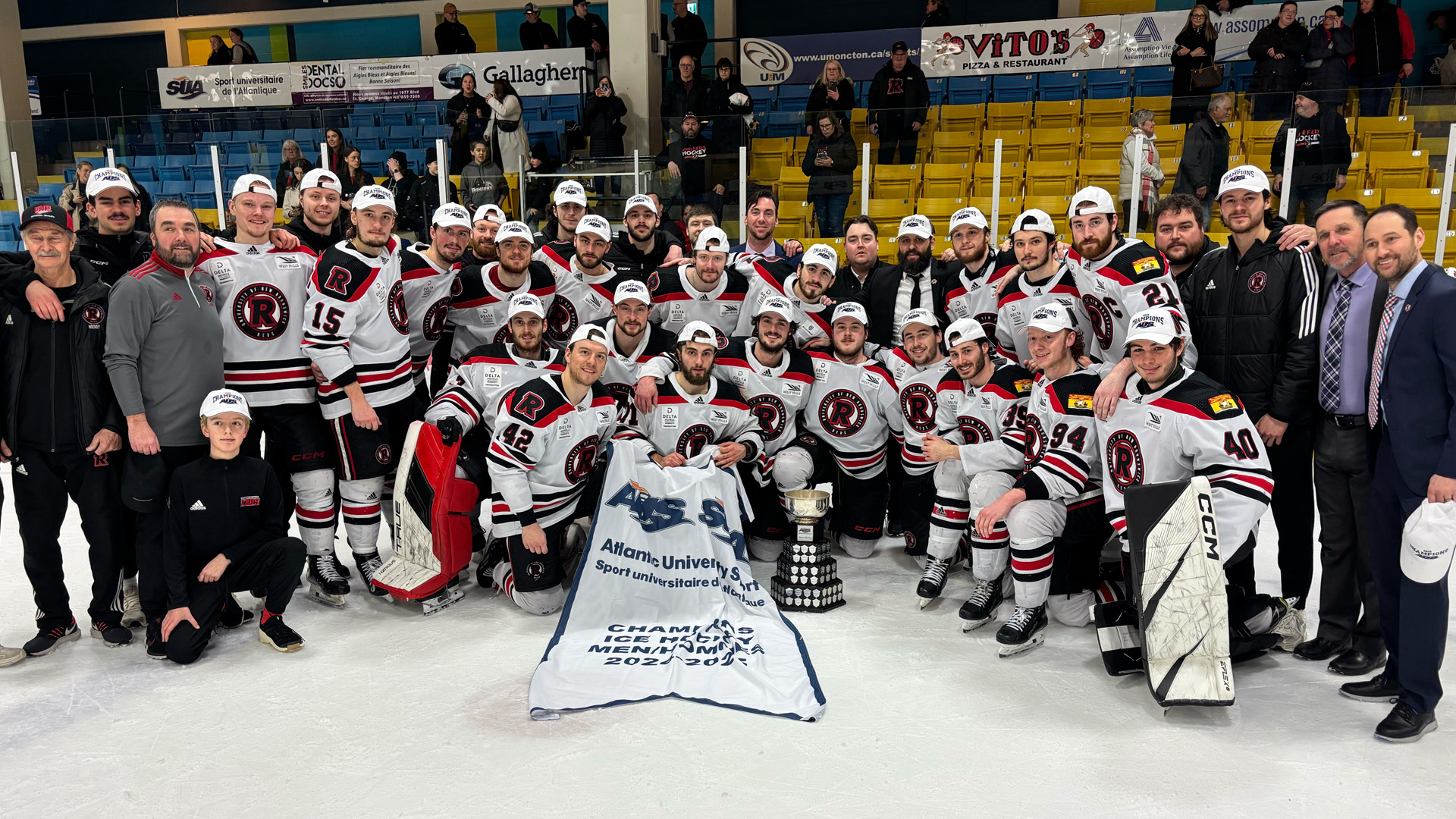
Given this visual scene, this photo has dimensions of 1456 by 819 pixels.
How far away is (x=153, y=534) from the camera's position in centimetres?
375

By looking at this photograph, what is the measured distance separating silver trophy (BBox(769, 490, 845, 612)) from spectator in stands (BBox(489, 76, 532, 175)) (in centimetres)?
736

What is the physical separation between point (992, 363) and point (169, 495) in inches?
142

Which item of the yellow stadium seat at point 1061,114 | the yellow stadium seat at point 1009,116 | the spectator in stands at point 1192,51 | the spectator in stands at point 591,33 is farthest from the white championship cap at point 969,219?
the spectator in stands at point 591,33

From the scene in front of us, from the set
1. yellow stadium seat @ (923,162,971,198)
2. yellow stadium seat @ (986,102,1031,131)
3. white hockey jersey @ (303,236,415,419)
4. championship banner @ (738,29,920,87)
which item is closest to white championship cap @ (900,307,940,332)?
white hockey jersey @ (303,236,415,419)

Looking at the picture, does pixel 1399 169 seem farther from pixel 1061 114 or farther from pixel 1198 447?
pixel 1198 447

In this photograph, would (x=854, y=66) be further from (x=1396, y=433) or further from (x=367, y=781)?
(x=367, y=781)

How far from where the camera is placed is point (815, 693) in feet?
10.8

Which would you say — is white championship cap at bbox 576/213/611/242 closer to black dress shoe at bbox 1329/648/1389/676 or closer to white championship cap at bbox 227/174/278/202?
white championship cap at bbox 227/174/278/202

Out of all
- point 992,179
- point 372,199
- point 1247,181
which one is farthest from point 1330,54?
point 372,199

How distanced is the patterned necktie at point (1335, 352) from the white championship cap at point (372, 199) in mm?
3771

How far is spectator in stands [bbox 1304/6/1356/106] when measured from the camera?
9102mm

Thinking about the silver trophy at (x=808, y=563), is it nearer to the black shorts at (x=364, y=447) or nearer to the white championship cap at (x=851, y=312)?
the white championship cap at (x=851, y=312)

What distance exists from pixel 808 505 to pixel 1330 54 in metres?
8.30

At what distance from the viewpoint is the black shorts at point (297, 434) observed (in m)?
4.20
